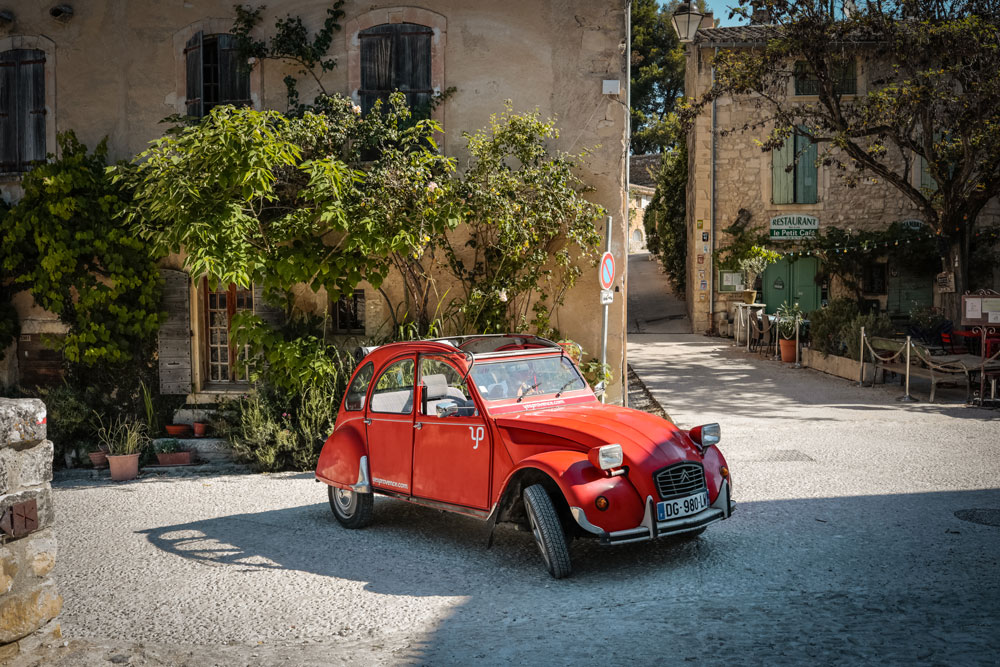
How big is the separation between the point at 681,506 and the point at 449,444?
5.83ft

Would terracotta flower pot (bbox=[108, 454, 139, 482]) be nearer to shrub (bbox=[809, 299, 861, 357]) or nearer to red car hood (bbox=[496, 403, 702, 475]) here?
red car hood (bbox=[496, 403, 702, 475])

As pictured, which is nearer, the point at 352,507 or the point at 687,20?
the point at 352,507

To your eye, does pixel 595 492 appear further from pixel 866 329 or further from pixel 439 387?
pixel 866 329

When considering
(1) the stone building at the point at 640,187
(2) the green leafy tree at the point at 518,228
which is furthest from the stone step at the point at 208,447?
(1) the stone building at the point at 640,187

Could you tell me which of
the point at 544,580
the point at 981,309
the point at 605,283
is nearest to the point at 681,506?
the point at 544,580

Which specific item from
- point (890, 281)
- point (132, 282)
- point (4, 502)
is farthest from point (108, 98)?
point (890, 281)

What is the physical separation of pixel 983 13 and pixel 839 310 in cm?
571

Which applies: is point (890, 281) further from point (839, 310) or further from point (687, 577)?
point (687, 577)

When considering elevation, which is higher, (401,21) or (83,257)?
(401,21)

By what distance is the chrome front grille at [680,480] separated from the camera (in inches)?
224

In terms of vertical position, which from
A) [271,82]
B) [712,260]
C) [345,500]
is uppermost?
[271,82]

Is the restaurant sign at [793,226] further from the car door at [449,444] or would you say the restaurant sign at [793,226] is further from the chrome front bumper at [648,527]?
the chrome front bumper at [648,527]

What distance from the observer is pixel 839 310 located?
16484 mm

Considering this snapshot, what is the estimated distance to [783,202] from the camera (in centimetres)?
2288
